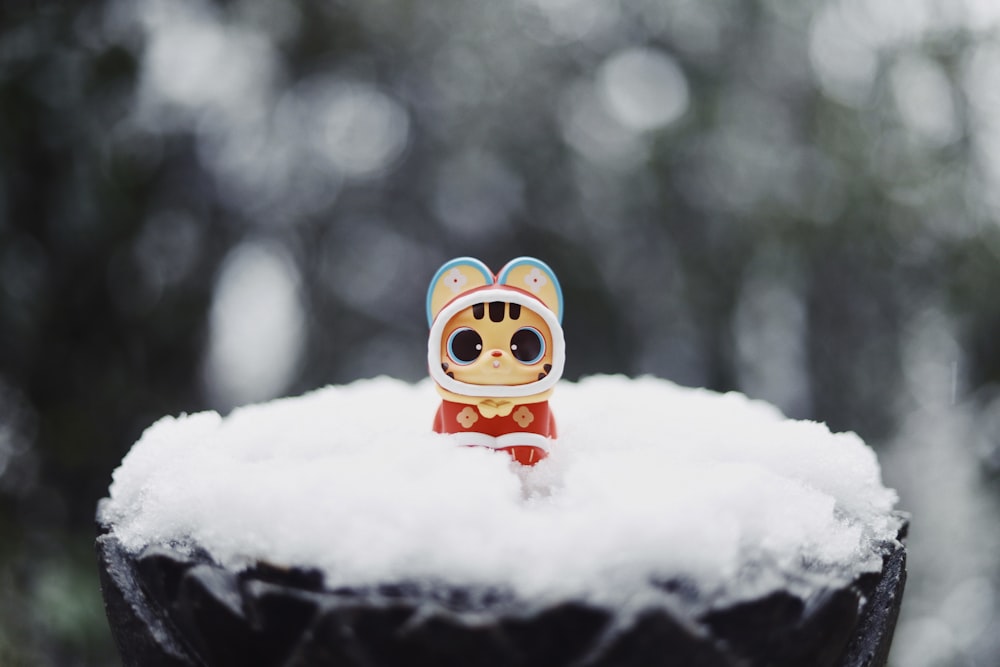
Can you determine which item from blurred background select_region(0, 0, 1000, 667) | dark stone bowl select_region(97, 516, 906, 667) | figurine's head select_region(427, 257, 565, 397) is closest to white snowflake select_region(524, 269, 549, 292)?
figurine's head select_region(427, 257, 565, 397)

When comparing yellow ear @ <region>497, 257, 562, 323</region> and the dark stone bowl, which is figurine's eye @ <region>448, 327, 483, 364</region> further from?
the dark stone bowl

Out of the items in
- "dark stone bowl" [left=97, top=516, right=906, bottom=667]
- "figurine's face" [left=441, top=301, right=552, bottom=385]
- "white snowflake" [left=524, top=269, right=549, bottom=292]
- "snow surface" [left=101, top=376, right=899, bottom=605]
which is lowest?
"dark stone bowl" [left=97, top=516, right=906, bottom=667]

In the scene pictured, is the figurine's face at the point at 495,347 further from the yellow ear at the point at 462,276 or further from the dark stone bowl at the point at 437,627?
the dark stone bowl at the point at 437,627

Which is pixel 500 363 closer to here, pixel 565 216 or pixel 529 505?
pixel 529 505

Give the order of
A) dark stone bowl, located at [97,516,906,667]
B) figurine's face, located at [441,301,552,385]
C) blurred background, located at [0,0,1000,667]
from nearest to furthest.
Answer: dark stone bowl, located at [97,516,906,667], figurine's face, located at [441,301,552,385], blurred background, located at [0,0,1000,667]

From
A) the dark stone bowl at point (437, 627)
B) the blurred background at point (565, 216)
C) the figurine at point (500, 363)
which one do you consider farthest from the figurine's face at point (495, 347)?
the blurred background at point (565, 216)

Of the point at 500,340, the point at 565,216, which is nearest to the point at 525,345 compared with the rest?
the point at 500,340

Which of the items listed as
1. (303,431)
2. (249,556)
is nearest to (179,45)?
(303,431)
